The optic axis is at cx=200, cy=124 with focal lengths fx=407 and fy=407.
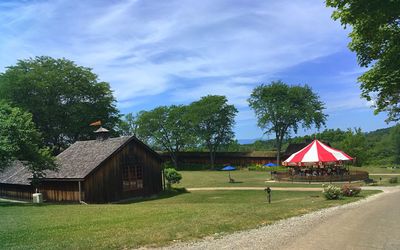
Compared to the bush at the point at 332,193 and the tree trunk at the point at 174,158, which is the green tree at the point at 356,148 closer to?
the tree trunk at the point at 174,158

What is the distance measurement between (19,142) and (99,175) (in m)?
7.34

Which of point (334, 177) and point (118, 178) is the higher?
point (118, 178)

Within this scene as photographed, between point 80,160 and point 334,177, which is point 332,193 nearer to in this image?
point 334,177

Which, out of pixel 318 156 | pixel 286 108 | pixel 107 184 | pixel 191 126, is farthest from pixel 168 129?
pixel 107 184

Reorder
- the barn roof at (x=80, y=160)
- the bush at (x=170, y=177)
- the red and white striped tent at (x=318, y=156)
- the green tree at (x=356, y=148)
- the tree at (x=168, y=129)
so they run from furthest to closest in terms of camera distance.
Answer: the tree at (x=168, y=129) → the green tree at (x=356, y=148) → the bush at (x=170, y=177) → the red and white striped tent at (x=318, y=156) → the barn roof at (x=80, y=160)

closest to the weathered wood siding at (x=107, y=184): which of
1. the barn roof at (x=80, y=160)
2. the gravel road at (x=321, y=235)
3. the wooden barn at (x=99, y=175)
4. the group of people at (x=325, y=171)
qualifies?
the wooden barn at (x=99, y=175)

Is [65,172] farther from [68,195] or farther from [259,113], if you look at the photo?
[259,113]

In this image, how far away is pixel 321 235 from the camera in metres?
11.1

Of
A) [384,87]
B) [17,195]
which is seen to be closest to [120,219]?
[384,87]

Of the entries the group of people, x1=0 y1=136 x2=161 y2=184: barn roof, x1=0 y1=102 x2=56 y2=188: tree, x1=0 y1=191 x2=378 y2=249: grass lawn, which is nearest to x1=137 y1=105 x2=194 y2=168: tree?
the group of people

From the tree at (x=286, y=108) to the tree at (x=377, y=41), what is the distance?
66.7 m

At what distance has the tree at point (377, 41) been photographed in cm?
1098

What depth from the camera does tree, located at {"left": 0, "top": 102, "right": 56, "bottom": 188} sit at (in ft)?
77.9

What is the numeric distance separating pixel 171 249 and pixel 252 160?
7318 centimetres
